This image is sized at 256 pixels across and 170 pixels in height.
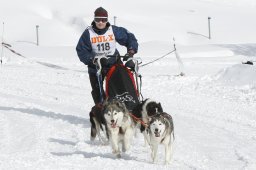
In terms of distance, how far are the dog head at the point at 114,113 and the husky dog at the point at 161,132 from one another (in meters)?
0.44

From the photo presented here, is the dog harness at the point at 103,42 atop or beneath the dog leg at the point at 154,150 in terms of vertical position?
atop

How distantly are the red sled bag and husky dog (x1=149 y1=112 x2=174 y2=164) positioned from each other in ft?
2.83

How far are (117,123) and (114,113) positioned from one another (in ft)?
0.46

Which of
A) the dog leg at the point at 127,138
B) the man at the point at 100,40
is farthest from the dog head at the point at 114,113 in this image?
the man at the point at 100,40

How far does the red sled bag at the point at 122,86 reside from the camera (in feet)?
22.1

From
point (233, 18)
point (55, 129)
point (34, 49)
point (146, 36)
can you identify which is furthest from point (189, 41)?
point (55, 129)

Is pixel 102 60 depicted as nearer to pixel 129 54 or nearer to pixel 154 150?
pixel 129 54

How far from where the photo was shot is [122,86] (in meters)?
6.75

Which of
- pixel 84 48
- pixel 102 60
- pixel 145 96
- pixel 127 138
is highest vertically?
pixel 84 48

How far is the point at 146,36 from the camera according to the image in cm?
3872

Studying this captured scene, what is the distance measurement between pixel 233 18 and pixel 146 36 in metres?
8.98

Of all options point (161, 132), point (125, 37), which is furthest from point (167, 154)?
point (125, 37)

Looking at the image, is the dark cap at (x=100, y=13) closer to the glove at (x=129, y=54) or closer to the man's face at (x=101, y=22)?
the man's face at (x=101, y=22)

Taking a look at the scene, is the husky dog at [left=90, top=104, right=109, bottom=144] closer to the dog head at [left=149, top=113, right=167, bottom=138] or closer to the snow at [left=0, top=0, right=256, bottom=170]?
the snow at [left=0, top=0, right=256, bottom=170]
